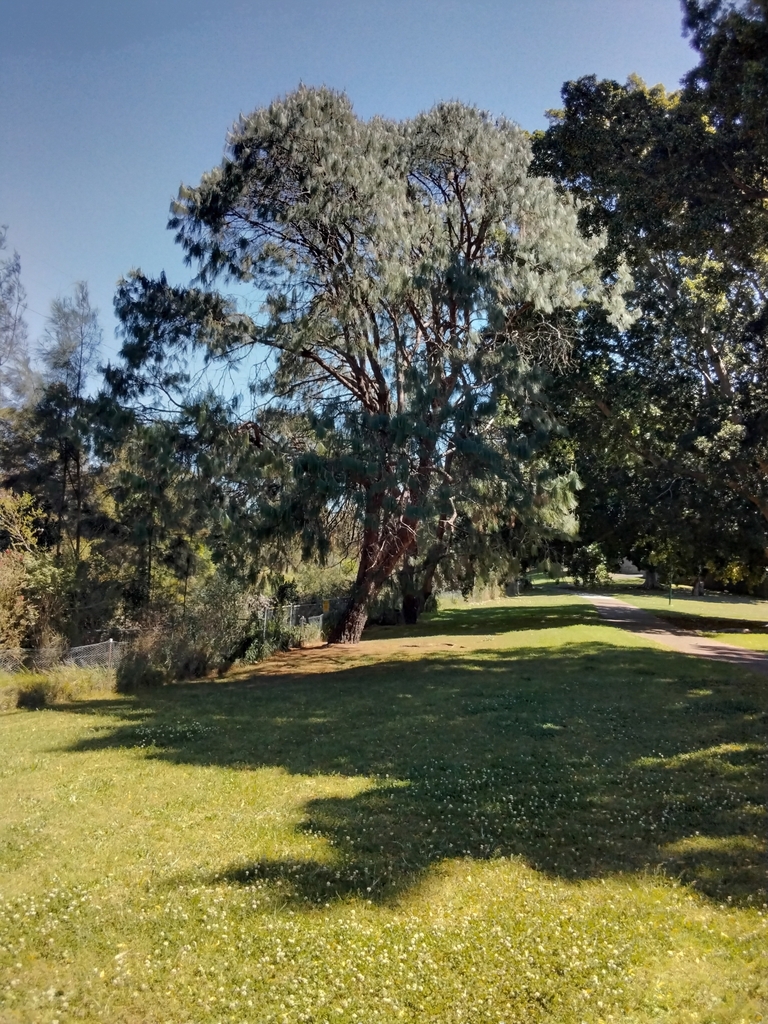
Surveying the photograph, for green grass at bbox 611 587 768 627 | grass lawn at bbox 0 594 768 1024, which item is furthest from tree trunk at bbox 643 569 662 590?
grass lawn at bbox 0 594 768 1024

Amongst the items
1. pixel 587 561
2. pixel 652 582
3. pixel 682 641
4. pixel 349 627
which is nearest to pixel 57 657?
pixel 349 627

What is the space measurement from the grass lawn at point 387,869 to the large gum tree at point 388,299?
5452mm

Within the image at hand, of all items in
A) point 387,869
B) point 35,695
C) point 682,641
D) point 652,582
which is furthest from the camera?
point 652,582

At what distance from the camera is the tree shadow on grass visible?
5.20m

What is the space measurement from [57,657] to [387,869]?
10.5 m

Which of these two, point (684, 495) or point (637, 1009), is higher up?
point (684, 495)

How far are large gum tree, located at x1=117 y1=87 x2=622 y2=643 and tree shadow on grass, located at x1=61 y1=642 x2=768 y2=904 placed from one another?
12.2ft

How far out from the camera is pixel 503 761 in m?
7.93

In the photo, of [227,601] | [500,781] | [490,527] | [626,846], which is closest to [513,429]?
[490,527]

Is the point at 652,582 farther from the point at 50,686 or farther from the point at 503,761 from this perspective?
the point at 503,761

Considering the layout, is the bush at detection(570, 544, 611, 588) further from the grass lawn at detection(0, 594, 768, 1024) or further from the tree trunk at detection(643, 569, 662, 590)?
the tree trunk at detection(643, 569, 662, 590)

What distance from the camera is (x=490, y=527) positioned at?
723 inches

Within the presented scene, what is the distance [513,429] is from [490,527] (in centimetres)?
365

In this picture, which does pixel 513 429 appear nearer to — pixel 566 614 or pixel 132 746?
pixel 132 746
